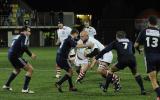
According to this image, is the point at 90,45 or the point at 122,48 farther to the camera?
the point at 90,45

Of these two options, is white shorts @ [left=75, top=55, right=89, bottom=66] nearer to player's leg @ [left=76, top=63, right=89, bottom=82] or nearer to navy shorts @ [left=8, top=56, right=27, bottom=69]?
player's leg @ [left=76, top=63, right=89, bottom=82]

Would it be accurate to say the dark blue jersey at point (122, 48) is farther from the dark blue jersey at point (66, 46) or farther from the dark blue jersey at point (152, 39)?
the dark blue jersey at point (152, 39)

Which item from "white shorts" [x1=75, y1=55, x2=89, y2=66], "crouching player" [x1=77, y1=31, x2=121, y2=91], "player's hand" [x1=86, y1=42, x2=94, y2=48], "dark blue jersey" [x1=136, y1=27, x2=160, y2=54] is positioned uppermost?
"dark blue jersey" [x1=136, y1=27, x2=160, y2=54]

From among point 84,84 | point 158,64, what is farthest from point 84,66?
point 158,64

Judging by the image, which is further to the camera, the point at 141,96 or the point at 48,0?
the point at 48,0

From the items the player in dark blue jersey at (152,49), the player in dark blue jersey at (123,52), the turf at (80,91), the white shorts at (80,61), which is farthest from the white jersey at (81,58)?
the player in dark blue jersey at (152,49)

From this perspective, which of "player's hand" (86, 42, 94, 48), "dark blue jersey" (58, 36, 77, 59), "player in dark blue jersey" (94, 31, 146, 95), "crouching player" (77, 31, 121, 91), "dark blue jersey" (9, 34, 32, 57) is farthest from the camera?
"player's hand" (86, 42, 94, 48)

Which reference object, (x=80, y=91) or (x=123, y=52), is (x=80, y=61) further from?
(x=123, y=52)

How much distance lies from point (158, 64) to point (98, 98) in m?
2.12

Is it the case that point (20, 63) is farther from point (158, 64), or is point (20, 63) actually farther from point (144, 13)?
point (144, 13)

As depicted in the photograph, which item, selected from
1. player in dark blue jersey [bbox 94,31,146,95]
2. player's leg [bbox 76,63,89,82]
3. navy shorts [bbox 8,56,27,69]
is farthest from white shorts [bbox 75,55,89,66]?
player in dark blue jersey [bbox 94,31,146,95]

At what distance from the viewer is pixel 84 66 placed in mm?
18984

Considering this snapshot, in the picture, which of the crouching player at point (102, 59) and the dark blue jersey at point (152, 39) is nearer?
the dark blue jersey at point (152, 39)

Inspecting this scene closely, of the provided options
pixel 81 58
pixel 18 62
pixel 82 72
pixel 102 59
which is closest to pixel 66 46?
pixel 102 59
